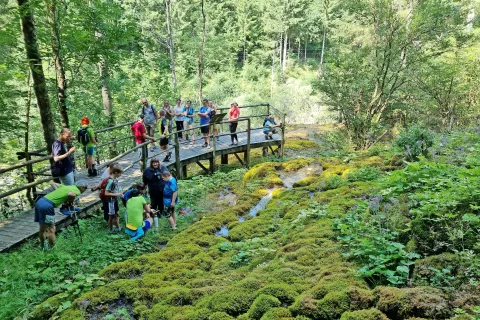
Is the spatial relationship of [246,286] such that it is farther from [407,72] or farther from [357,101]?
[407,72]

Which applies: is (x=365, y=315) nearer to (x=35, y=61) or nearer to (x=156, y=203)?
(x=156, y=203)

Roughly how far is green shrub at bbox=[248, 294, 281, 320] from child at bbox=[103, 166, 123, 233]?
13.9ft

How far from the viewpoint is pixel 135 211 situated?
21.2 ft

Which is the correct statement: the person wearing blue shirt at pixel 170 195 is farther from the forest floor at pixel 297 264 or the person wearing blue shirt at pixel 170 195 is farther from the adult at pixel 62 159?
the adult at pixel 62 159

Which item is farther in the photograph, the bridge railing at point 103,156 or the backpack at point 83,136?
the backpack at point 83,136

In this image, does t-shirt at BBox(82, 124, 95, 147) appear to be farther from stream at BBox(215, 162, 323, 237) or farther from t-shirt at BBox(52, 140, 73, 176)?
stream at BBox(215, 162, 323, 237)

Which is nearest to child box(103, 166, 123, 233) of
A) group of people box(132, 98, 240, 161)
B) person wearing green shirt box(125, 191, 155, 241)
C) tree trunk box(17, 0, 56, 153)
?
person wearing green shirt box(125, 191, 155, 241)

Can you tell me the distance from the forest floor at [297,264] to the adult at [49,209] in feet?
0.99

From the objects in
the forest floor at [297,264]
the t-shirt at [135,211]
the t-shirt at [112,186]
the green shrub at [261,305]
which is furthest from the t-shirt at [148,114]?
the green shrub at [261,305]

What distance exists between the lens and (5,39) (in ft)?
26.0

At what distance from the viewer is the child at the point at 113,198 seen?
6723 mm

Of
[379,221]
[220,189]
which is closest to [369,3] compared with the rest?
[220,189]

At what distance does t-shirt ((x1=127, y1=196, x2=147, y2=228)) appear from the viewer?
21.1 feet

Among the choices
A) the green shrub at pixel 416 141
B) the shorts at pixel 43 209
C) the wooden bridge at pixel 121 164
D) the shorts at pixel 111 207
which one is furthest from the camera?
the green shrub at pixel 416 141
